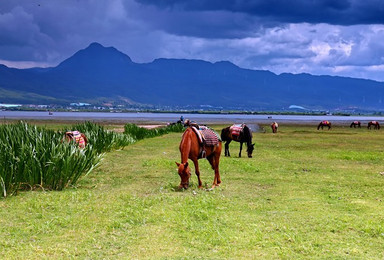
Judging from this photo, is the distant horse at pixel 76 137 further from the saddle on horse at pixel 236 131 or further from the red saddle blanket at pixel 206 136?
the saddle on horse at pixel 236 131

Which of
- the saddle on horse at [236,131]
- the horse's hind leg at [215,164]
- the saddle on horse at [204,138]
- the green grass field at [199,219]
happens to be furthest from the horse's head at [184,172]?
the saddle on horse at [236,131]

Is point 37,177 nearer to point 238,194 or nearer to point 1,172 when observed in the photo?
point 1,172

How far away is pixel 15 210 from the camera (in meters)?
10.1

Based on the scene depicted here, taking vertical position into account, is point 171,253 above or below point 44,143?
below

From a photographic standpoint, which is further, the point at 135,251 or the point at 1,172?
the point at 1,172

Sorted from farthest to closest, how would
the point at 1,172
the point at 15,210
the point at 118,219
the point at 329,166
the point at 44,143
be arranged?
the point at 329,166, the point at 44,143, the point at 1,172, the point at 15,210, the point at 118,219

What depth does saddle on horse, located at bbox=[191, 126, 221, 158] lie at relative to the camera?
41.3ft

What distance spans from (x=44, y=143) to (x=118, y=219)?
5.64m

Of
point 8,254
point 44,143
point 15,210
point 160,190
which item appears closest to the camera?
point 8,254

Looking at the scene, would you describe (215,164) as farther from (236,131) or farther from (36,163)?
(236,131)

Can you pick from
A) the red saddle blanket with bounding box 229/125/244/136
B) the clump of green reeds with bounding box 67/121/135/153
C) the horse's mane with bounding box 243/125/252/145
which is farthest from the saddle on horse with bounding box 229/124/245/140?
the clump of green reeds with bounding box 67/121/135/153

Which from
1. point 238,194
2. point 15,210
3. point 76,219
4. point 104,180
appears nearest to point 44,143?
point 104,180

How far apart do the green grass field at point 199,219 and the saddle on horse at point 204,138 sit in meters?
1.24

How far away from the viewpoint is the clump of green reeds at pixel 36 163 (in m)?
12.2
